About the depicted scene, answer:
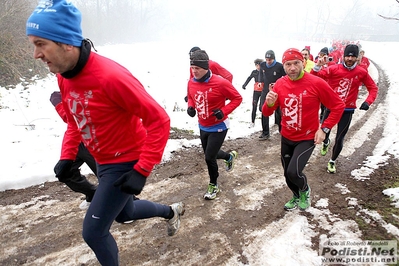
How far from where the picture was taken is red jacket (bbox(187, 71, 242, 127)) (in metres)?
4.29

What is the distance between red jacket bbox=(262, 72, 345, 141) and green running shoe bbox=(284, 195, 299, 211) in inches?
37.8

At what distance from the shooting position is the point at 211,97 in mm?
4281

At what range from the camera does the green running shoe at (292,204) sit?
411 cm

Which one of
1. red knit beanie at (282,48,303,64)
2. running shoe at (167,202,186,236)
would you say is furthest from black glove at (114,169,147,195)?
red knit beanie at (282,48,303,64)

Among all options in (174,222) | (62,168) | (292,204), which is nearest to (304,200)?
(292,204)

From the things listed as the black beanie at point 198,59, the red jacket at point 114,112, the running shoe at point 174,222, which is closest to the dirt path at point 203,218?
the running shoe at point 174,222

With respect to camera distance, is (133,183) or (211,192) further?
(211,192)

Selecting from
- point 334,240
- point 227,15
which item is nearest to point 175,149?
point 334,240

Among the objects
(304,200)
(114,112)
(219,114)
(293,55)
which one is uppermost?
(293,55)

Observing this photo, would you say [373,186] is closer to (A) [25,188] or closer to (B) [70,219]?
(B) [70,219]

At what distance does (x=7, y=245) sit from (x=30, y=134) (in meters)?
4.09

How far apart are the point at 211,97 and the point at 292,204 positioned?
6.60ft

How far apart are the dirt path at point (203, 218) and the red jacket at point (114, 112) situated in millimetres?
1546

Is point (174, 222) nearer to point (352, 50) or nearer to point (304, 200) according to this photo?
point (304, 200)
